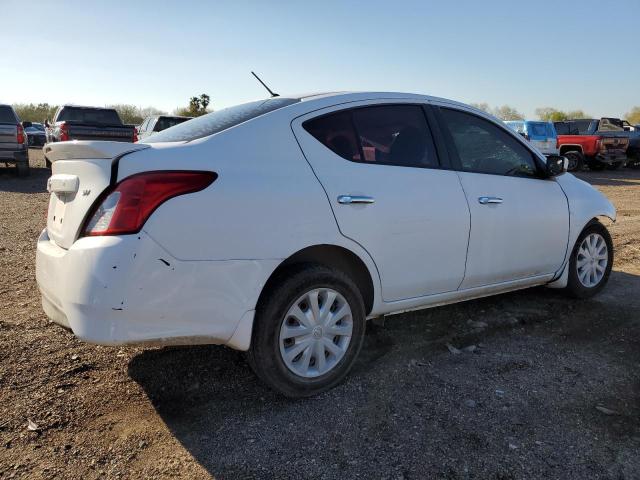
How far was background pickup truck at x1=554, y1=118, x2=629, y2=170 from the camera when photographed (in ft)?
64.8

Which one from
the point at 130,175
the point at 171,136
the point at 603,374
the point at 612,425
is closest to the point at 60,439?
the point at 130,175

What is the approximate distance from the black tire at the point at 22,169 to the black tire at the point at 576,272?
46.3 feet

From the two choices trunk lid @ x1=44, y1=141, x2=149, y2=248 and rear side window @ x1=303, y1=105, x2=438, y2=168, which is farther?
rear side window @ x1=303, y1=105, x2=438, y2=168

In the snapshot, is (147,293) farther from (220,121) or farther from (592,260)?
(592,260)

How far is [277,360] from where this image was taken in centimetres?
289

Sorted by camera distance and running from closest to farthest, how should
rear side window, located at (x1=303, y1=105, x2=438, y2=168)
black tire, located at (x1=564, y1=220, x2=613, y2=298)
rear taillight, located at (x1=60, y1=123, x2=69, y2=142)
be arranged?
rear side window, located at (x1=303, y1=105, x2=438, y2=168) → black tire, located at (x1=564, y1=220, x2=613, y2=298) → rear taillight, located at (x1=60, y1=123, x2=69, y2=142)

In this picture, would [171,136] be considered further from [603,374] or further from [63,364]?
[603,374]

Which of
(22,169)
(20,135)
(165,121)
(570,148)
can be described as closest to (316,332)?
(20,135)

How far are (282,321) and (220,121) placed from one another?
1.24 meters

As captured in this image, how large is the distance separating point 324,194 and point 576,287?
9.56 feet

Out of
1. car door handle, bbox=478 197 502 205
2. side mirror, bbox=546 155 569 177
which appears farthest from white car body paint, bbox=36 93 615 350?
side mirror, bbox=546 155 569 177

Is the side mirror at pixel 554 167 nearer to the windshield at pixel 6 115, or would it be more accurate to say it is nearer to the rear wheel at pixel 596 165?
the windshield at pixel 6 115

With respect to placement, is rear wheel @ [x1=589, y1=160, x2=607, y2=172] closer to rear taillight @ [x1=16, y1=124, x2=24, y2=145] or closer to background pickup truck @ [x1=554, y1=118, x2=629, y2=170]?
background pickup truck @ [x1=554, y1=118, x2=629, y2=170]

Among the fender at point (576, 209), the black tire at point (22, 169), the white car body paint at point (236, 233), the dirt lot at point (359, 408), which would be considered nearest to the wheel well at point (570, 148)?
the fender at point (576, 209)
